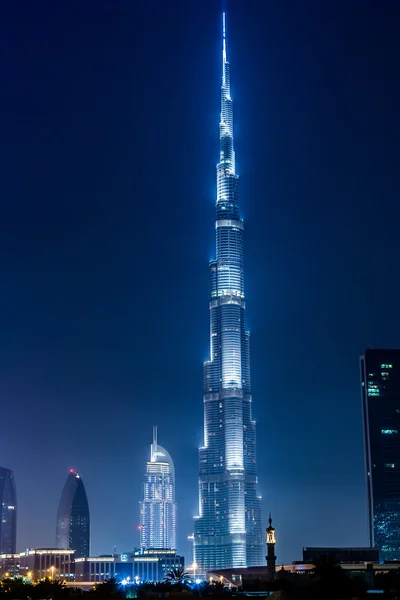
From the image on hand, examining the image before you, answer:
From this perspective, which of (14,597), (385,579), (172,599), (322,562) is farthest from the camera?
(385,579)

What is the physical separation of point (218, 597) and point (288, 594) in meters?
17.8

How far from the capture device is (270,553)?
18325 cm

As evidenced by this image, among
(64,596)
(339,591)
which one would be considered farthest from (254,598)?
(64,596)

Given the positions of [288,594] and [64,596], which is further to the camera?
[64,596]

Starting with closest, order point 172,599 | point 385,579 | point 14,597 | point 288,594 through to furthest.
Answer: point 288,594 < point 172,599 < point 14,597 < point 385,579

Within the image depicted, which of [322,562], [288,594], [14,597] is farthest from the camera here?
[14,597]

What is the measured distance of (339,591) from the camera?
132m

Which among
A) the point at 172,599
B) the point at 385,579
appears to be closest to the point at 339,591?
the point at 172,599

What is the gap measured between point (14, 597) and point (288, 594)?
74.5 m

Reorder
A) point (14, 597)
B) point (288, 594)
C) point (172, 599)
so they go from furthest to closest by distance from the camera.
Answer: point (14, 597) < point (172, 599) < point (288, 594)

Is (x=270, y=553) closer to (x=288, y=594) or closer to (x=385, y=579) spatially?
(x=385, y=579)

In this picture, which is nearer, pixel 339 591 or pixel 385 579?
pixel 339 591

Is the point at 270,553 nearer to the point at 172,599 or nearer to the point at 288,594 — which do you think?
the point at 172,599

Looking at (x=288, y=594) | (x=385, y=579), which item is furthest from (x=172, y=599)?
(x=385, y=579)
